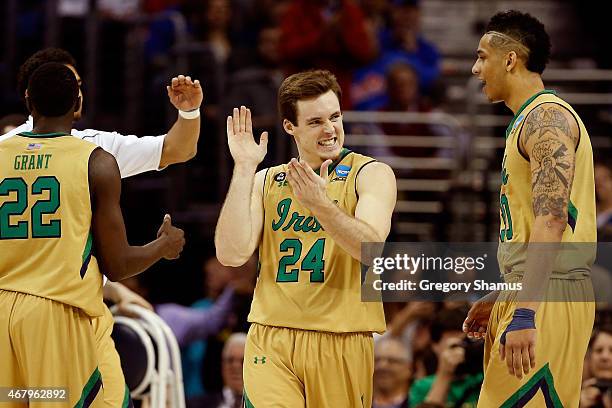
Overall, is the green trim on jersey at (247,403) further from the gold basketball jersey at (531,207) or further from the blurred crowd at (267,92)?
the blurred crowd at (267,92)

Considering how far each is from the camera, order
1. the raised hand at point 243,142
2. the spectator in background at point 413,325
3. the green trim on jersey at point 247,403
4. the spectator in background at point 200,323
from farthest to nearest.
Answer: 1. the spectator in background at point 200,323
2. the spectator in background at point 413,325
3. the raised hand at point 243,142
4. the green trim on jersey at point 247,403

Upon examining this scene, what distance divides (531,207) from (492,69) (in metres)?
0.71

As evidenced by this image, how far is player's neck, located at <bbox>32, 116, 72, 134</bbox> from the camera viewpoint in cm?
521

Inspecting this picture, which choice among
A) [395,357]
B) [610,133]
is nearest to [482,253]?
[395,357]

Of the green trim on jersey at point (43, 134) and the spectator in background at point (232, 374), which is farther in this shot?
the spectator in background at point (232, 374)

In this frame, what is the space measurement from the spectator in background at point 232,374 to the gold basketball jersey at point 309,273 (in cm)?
284

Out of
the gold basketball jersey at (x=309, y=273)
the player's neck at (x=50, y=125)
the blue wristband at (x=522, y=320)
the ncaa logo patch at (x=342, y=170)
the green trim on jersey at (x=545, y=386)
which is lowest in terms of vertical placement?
the green trim on jersey at (x=545, y=386)

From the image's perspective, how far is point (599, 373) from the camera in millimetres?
7543

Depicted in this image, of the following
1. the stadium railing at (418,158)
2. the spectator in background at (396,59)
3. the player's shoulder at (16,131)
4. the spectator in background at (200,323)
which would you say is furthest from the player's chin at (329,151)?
the spectator in background at (396,59)

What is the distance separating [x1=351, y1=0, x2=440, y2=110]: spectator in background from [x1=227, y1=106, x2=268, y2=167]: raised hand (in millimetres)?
6321

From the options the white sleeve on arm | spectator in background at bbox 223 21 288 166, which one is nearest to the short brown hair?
the white sleeve on arm

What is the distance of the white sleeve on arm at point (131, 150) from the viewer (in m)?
5.96

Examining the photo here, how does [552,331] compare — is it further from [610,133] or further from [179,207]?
[610,133]

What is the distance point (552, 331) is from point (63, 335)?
84.2 inches
